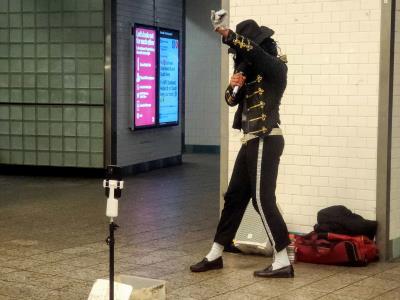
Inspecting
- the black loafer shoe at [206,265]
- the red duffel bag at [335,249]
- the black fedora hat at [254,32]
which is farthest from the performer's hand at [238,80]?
the red duffel bag at [335,249]

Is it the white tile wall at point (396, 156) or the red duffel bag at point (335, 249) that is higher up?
the white tile wall at point (396, 156)

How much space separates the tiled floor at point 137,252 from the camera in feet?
20.3

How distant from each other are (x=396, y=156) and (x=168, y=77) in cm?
784

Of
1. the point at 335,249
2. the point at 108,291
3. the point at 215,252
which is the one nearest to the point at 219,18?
the point at 215,252

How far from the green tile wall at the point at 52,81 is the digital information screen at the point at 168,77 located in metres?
A: 1.67

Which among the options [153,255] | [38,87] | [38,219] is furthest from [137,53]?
[153,255]

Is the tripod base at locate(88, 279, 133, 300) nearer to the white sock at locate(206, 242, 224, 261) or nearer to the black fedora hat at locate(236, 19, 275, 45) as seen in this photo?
the white sock at locate(206, 242, 224, 261)

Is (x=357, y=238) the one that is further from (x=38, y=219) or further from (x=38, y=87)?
(x=38, y=87)

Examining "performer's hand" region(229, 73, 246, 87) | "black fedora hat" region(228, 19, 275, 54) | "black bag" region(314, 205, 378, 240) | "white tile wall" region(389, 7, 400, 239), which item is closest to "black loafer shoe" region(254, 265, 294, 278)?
"black bag" region(314, 205, 378, 240)

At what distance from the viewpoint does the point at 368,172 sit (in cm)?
730

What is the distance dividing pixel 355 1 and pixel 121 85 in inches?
256

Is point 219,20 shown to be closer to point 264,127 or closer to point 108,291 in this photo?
point 264,127

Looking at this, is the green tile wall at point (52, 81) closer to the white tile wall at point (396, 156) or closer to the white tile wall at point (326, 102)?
the white tile wall at point (326, 102)

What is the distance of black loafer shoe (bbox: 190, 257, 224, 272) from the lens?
6.74 m
